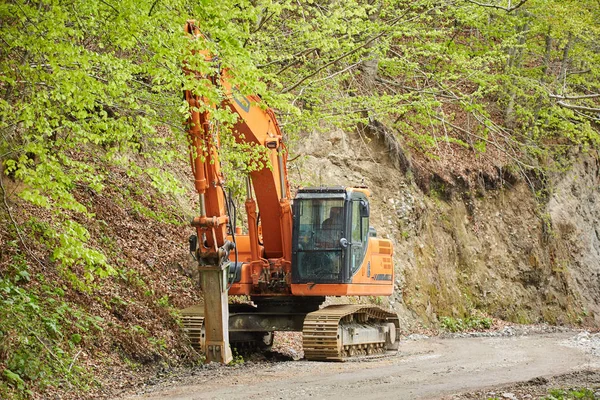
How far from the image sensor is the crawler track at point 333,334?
12922 mm

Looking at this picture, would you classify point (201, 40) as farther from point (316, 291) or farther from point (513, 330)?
point (513, 330)

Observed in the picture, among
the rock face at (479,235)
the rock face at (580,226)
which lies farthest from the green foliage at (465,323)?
the rock face at (580,226)

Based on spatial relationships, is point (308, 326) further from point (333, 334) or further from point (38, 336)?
point (38, 336)

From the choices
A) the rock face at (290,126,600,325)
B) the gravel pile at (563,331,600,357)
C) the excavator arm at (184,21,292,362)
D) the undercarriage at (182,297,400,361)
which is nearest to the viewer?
the excavator arm at (184,21,292,362)

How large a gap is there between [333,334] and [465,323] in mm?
10167

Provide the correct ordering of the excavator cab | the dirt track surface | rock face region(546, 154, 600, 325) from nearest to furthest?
the dirt track surface → the excavator cab → rock face region(546, 154, 600, 325)

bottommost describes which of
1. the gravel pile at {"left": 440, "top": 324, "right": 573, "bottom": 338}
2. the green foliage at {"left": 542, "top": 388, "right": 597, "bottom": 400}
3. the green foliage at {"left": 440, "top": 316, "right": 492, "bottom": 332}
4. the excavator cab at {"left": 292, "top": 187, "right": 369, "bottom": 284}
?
the gravel pile at {"left": 440, "top": 324, "right": 573, "bottom": 338}

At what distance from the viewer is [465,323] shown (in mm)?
22297

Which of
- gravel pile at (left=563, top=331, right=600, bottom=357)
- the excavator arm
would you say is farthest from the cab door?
gravel pile at (left=563, top=331, right=600, bottom=357)

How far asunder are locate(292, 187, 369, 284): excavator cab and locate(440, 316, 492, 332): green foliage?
28.5ft

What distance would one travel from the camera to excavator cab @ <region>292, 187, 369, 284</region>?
13.3m

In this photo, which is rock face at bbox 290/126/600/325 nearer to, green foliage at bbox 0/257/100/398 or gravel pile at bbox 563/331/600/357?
gravel pile at bbox 563/331/600/357

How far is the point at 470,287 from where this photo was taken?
23922 millimetres

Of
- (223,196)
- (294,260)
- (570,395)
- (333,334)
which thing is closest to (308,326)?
(333,334)
